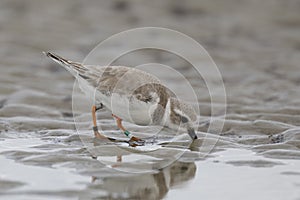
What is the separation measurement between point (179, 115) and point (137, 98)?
2.41 feet

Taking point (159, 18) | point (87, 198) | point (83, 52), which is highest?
point (159, 18)

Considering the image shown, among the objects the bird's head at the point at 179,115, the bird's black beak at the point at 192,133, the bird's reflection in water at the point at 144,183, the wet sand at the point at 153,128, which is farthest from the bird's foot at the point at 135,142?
the bird's reflection in water at the point at 144,183

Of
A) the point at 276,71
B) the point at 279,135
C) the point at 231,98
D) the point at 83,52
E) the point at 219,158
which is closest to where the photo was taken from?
the point at 219,158

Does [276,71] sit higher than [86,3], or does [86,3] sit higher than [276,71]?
[86,3]

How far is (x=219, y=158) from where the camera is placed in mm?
9180

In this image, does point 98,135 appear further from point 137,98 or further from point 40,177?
point 40,177

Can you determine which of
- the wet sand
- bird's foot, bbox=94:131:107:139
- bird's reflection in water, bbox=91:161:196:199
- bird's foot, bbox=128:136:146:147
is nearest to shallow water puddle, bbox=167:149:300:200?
the wet sand

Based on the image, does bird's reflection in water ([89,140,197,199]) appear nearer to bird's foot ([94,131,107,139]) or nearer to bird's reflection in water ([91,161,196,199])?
bird's reflection in water ([91,161,196,199])

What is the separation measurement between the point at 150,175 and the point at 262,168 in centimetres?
163

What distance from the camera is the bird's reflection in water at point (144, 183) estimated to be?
292 inches

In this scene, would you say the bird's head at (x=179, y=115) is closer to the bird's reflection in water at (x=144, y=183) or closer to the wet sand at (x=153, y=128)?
the wet sand at (x=153, y=128)

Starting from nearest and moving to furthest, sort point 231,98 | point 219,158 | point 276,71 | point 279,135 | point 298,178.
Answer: point 298,178, point 219,158, point 279,135, point 231,98, point 276,71

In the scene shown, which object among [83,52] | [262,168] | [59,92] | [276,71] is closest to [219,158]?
[262,168]

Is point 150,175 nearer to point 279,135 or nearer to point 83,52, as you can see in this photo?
point 279,135
